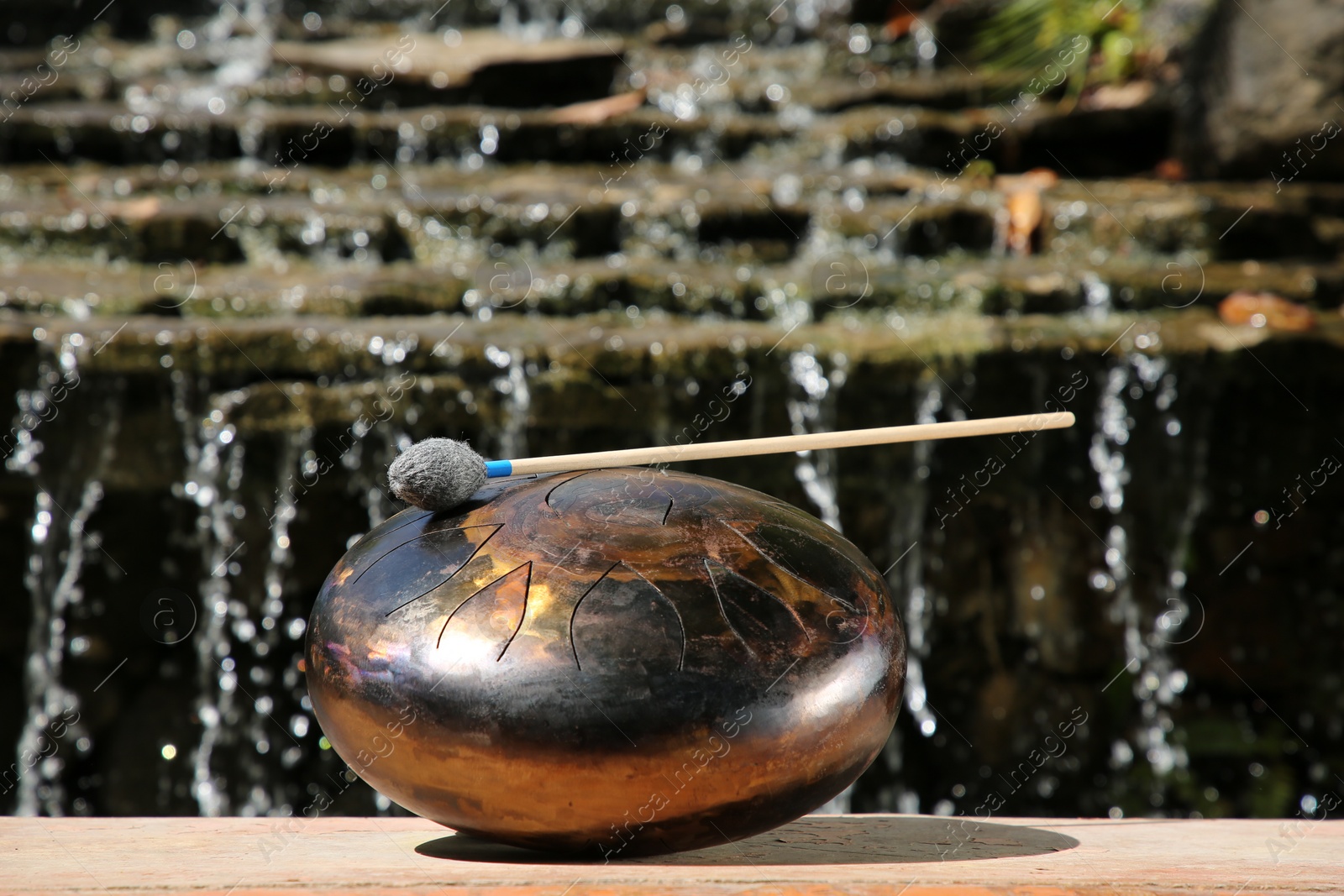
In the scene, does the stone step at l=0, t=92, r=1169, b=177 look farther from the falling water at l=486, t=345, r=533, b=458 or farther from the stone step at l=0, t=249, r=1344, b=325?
the falling water at l=486, t=345, r=533, b=458

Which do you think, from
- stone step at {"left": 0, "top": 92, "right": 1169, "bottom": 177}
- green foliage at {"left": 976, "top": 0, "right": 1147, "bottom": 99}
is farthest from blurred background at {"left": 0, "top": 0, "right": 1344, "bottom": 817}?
green foliage at {"left": 976, "top": 0, "right": 1147, "bottom": 99}

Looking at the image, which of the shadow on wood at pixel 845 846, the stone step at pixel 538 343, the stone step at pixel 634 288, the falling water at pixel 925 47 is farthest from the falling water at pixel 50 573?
the falling water at pixel 925 47

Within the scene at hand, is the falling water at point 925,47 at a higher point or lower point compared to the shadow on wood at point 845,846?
higher

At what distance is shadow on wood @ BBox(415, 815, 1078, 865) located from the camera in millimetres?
1550

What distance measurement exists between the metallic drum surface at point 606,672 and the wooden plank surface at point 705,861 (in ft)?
0.30

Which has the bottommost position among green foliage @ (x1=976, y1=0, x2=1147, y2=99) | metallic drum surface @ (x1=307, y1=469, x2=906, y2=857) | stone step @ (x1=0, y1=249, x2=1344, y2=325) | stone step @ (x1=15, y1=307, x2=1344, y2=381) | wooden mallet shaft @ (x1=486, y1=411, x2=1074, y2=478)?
metallic drum surface @ (x1=307, y1=469, x2=906, y2=857)

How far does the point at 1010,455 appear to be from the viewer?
3668 mm

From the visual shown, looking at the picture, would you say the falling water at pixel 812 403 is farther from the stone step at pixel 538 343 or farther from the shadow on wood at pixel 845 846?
the shadow on wood at pixel 845 846

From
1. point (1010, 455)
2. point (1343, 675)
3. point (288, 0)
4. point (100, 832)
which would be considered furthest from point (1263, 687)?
point (288, 0)

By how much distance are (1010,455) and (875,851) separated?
7.45ft

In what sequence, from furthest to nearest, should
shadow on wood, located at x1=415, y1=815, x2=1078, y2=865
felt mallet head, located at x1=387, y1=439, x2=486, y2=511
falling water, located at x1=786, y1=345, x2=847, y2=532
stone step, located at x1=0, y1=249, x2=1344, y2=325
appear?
1. stone step, located at x1=0, y1=249, x2=1344, y2=325
2. falling water, located at x1=786, y1=345, x2=847, y2=532
3. felt mallet head, located at x1=387, y1=439, x2=486, y2=511
4. shadow on wood, located at x1=415, y1=815, x2=1078, y2=865

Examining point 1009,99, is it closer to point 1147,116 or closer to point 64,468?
point 1147,116

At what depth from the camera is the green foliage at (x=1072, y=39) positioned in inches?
249

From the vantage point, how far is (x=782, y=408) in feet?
11.7
